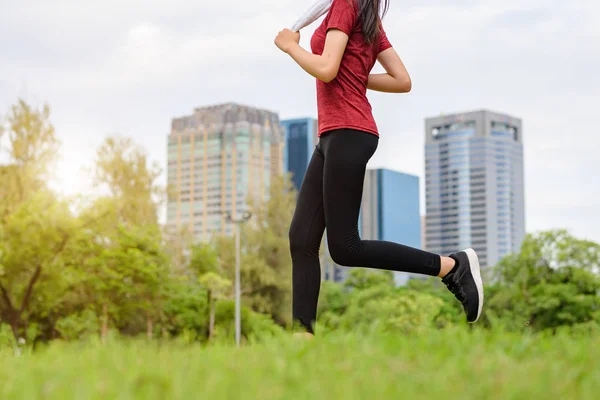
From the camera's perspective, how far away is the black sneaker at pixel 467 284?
397 centimetres

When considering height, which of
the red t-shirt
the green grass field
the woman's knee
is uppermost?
the red t-shirt

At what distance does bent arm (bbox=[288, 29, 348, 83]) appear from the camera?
377 cm

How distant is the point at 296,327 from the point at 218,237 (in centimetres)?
4366

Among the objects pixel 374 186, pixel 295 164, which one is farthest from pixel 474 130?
pixel 295 164

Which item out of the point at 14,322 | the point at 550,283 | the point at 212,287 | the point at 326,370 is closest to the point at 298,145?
the point at 550,283

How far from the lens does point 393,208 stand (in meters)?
160

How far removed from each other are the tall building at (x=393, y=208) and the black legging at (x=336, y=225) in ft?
492

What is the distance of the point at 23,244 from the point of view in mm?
25750

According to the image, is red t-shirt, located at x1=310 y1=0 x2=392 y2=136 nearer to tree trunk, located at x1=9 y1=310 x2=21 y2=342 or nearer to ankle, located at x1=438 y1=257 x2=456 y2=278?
ankle, located at x1=438 y1=257 x2=456 y2=278

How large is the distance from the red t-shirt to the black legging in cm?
6

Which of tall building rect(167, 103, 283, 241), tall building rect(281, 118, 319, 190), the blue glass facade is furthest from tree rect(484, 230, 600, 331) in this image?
tall building rect(281, 118, 319, 190)

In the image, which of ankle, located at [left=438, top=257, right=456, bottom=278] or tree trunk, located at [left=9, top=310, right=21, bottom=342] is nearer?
ankle, located at [left=438, top=257, right=456, bottom=278]

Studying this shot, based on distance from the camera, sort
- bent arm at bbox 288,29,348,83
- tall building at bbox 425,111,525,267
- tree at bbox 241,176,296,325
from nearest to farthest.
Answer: bent arm at bbox 288,29,348,83 < tree at bbox 241,176,296,325 < tall building at bbox 425,111,525,267

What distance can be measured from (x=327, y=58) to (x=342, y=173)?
1.80 ft
